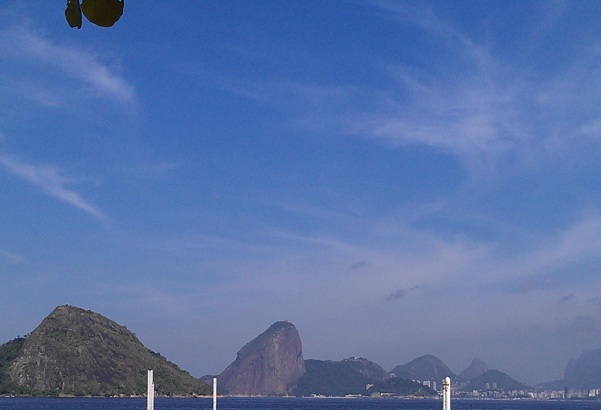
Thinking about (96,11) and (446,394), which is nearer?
(96,11)

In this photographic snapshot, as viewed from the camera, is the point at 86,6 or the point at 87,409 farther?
the point at 87,409

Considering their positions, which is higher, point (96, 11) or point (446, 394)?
point (96, 11)

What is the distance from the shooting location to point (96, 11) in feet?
4.79

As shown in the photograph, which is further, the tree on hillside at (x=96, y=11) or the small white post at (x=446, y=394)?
the small white post at (x=446, y=394)

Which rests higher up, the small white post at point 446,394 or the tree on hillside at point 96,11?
the tree on hillside at point 96,11

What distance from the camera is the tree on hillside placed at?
1.46 meters

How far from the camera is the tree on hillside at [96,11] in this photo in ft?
4.79

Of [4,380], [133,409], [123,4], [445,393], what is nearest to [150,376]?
[445,393]

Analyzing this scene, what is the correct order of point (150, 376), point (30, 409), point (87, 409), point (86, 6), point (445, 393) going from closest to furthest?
point (86, 6) → point (445, 393) → point (150, 376) → point (30, 409) → point (87, 409)

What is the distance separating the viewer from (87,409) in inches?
5197

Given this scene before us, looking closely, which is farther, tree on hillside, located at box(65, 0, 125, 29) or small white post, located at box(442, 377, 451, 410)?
small white post, located at box(442, 377, 451, 410)

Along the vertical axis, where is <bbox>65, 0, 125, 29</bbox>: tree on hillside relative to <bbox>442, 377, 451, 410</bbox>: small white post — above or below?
above

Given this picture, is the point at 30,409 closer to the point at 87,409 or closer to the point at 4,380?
the point at 87,409

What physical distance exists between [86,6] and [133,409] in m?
131
